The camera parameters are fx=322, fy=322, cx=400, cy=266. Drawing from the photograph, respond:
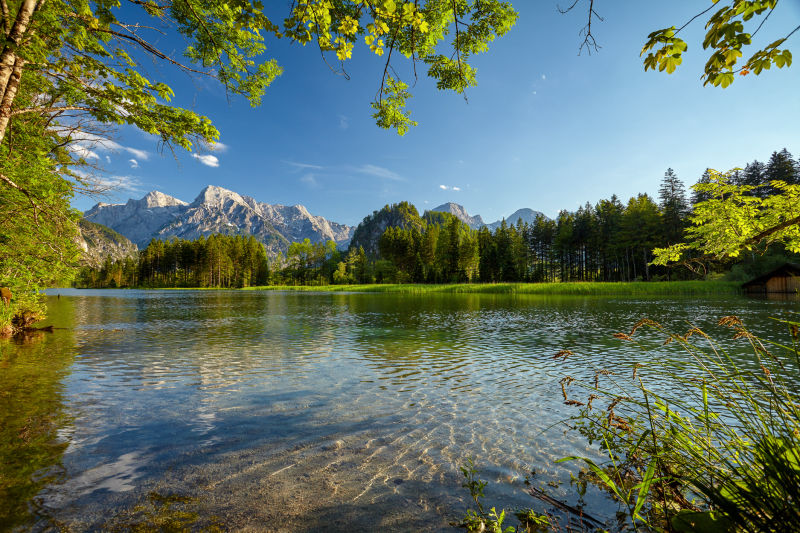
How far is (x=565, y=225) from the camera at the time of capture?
89000 millimetres

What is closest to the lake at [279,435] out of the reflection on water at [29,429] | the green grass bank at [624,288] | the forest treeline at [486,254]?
the reflection on water at [29,429]

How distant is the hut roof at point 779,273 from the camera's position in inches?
1531

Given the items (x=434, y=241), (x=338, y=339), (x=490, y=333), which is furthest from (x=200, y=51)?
(x=434, y=241)

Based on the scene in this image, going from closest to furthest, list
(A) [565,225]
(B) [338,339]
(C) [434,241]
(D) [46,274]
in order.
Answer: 1. (D) [46,274]
2. (B) [338,339]
3. (A) [565,225]
4. (C) [434,241]

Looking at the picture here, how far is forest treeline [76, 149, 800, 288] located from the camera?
6894 centimetres

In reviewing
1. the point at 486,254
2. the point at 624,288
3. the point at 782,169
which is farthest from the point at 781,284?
the point at 486,254

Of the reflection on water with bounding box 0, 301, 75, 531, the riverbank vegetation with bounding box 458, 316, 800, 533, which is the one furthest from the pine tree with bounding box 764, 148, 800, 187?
the reflection on water with bounding box 0, 301, 75, 531

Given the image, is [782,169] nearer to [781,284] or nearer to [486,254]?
[781,284]

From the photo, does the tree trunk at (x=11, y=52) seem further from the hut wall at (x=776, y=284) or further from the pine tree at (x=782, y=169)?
the pine tree at (x=782, y=169)

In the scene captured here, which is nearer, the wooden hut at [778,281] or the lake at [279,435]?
the lake at [279,435]

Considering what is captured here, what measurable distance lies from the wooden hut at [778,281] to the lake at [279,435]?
4325 cm

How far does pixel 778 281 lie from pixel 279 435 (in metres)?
62.7

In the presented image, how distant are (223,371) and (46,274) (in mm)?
10779

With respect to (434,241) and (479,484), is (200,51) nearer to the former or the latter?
(479,484)
